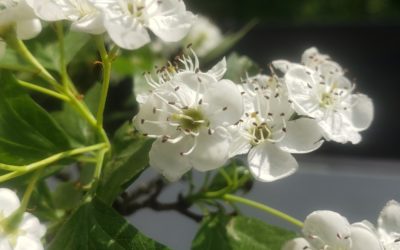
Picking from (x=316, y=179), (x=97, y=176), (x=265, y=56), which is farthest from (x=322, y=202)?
(x=265, y=56)

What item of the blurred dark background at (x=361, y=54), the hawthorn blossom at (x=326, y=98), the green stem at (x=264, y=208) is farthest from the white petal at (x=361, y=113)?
the blurred dark background at (x=361, y=54)

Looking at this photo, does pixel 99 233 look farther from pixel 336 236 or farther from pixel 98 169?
pixel 336 236

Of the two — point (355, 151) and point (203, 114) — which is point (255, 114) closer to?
point (203, 114)

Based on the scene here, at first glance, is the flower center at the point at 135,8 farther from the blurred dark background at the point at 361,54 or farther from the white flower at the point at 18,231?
the blurred dark background at the point at 361,54

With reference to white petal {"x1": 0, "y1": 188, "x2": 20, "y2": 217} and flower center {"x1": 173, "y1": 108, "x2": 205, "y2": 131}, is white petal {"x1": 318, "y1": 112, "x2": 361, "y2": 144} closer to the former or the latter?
flower center {"x1": 173, "y1": 108, "x2": 205, "y2": 131}

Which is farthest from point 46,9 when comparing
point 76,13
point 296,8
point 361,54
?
point 296,8
